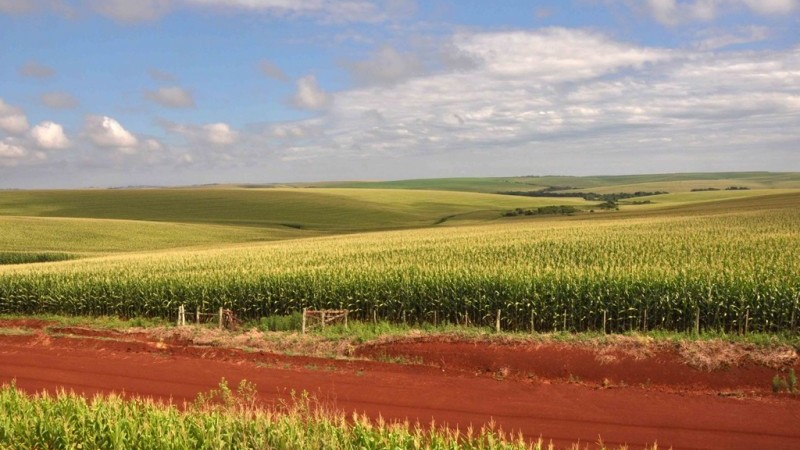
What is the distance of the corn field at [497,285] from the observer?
56.6ft

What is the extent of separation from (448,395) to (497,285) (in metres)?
6.93

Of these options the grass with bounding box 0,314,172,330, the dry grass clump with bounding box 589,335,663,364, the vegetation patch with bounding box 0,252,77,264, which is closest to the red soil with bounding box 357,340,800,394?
the dry grass clump with bounding box 589,335,663,364

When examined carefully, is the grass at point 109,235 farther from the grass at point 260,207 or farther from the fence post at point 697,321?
the fence post at point 697,321

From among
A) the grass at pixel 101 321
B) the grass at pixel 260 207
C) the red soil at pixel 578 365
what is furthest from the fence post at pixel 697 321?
the grass at pixel 260 207

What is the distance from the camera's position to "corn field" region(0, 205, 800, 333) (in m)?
17.2

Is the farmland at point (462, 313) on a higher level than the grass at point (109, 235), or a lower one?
higher

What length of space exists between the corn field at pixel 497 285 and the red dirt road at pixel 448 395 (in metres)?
4.89

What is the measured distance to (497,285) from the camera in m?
19.1

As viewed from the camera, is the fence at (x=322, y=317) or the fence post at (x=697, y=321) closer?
the fence post at (x=697, y=321)

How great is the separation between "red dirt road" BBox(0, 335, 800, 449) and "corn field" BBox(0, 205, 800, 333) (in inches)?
193

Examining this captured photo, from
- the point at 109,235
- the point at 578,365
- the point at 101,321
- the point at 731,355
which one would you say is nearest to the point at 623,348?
the point at 578,365

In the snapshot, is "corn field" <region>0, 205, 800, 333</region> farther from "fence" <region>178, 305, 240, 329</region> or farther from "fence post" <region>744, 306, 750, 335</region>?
"fence" <region>178, 305, 240, 329</region>

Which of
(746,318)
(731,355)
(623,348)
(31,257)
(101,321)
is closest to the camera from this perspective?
(731,355)

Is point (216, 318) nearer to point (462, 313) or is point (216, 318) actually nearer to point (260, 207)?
point (462, 313)
